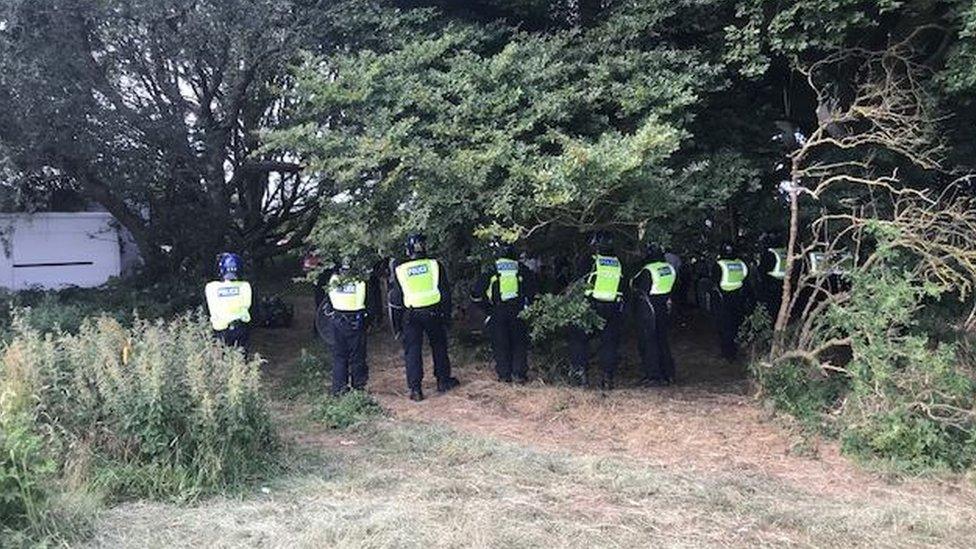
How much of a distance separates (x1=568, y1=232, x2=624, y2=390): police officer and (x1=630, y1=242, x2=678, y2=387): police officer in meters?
0.40

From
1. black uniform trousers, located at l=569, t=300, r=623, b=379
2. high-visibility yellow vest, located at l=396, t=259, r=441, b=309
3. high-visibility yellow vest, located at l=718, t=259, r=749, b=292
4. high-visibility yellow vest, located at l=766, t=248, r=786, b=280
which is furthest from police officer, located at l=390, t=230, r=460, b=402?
high-visibility yellow vest, located at l=766, t=248, r=786, b=280

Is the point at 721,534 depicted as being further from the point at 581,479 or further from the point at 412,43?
the point at 412,43

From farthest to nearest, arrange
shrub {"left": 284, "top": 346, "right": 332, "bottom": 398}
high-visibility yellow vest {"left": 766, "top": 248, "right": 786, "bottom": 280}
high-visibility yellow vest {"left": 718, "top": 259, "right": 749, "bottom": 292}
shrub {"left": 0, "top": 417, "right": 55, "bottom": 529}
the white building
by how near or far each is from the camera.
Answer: the white building
high-visibility yellow vest {"left": 766, "top": 248, "right": 786, "bottom": 280}
high-visibility yellow vest {"left": 718, "top": 259, "right": 749, "bottom": 292}
shrub {"left": 284, "top": 346, "right": 332, "bottom": 398}
shrub {"left": 0, "top": 417, "right": 55, "bottom": 529}

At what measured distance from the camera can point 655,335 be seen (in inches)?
412

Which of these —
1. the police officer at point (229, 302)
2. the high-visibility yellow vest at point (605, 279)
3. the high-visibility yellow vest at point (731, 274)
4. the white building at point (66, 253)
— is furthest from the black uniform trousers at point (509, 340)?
the white building at point (66, 253)

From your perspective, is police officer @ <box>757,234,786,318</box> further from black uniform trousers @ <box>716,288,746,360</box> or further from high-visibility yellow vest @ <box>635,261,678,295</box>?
high-visibility yellow vest @ <box>635,261,678,295</box>

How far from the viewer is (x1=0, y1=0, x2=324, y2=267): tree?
9328mm

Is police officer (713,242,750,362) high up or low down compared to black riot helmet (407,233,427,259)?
down

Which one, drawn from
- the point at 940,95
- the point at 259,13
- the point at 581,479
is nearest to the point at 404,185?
the point at 259,13

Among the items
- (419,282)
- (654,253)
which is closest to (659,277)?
(654,253)

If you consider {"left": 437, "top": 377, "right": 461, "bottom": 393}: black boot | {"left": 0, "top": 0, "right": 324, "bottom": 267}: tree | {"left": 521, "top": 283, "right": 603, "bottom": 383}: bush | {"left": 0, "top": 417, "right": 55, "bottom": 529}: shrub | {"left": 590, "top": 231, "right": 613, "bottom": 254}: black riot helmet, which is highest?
{"left": 0, "top": 0, "right": 324, "bottom": 267}: tree

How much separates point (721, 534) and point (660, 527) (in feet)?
1.17

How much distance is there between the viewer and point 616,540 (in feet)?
16.1

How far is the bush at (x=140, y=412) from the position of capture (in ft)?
18.0
